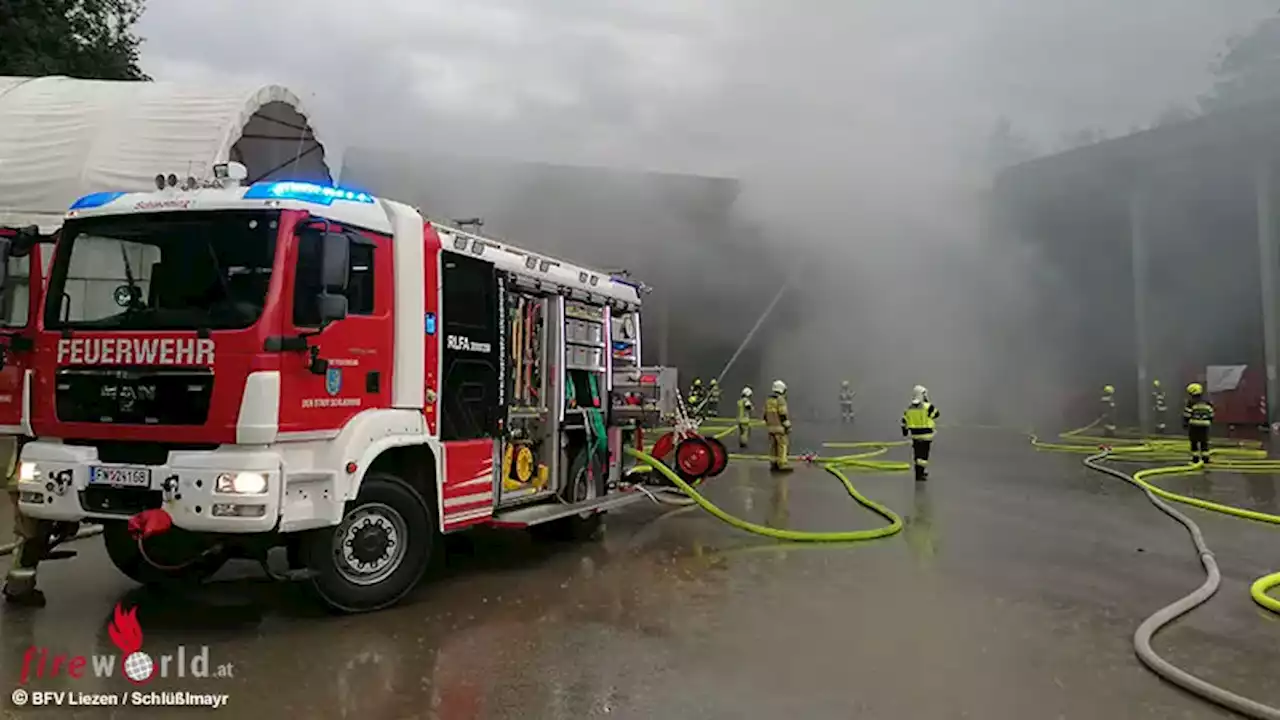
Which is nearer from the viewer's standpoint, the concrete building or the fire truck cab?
the fire truck cab

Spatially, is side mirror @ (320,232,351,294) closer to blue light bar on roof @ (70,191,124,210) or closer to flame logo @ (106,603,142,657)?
blue light bar on roof @ (70,191,124,210)

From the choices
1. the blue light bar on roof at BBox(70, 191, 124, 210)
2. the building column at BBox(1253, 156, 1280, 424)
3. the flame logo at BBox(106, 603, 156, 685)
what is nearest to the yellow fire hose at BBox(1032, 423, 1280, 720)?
the flame logo at BBox(106, 603, 156, 685)

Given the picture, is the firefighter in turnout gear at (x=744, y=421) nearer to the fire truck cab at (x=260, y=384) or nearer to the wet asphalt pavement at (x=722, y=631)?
the wet asphalt pavement at (x=722, y=631)

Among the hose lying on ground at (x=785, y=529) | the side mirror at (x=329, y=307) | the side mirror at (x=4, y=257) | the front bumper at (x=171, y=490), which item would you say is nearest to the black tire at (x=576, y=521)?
the hose lying on ground at (x=785, y=529)

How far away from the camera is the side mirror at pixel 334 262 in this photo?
14.6 feet

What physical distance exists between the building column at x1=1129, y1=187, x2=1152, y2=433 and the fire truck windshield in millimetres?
23292

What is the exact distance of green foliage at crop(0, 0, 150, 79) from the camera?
47.1 feet

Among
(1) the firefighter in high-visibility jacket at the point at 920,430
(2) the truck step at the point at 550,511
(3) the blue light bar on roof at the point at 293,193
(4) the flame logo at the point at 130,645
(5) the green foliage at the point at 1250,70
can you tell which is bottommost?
(4) the flame logo at the point at 130,645

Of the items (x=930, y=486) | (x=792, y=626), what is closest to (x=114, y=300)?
(x=792, y=626)

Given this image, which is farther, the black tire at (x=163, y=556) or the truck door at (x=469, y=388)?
the truck door at (x=469, y=388)

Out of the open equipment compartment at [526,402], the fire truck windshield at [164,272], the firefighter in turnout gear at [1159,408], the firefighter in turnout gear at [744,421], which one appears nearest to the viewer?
the fire truck windshield at [164,272]

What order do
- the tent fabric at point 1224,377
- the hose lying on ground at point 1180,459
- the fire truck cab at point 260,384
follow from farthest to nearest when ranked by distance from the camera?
the tent fabric at point 1224,377 → the hose lying on ground at point 1180,459 → the fire truck cab at point 260,384

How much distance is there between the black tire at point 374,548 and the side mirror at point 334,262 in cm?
106

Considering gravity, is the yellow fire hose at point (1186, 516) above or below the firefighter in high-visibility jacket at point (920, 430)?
below
